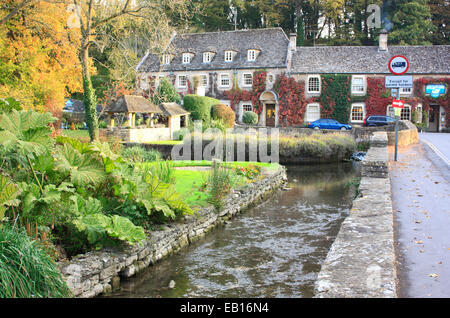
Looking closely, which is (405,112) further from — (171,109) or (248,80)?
(171,109)

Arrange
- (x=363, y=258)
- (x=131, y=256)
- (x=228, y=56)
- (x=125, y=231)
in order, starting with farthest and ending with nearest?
(x=228, y=56), (x=131, y=256), (x=125, y=231), (x=363, y=258)

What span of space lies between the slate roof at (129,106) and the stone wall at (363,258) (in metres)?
20.5

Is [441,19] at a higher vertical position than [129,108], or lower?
higher

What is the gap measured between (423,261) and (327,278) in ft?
6.42

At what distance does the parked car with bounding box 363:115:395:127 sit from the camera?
36000 millimetres

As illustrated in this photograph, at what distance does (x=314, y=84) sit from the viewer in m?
40.5

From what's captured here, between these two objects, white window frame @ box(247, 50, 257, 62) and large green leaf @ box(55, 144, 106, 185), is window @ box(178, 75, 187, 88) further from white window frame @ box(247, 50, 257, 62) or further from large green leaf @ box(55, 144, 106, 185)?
large green leaf @ box(55, 144, 106, 185)

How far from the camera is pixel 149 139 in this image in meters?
28.0

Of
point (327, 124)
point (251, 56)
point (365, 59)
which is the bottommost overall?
point (327, 124)

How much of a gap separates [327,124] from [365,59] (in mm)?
8074

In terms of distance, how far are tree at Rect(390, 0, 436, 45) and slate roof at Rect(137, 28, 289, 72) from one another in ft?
47.6

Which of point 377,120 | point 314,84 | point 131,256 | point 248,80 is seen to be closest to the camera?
point 131,256

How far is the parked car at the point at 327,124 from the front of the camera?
36844mm

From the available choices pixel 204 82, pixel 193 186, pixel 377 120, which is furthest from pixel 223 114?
pixel 193 186
